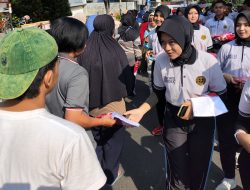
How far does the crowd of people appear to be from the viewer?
1.25 m

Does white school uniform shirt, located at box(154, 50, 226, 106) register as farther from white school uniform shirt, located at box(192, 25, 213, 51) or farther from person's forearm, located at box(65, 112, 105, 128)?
white school uniform shirt, located at box(192, 25, 213, 51)

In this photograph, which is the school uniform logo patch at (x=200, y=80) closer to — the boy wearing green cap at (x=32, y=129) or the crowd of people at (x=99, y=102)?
the crowd of people at (x=99, y=102)

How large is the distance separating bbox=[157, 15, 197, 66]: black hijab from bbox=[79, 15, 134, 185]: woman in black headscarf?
835 millimetres

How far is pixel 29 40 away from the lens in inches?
48.0

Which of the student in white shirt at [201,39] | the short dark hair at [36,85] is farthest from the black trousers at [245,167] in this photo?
the student in white shirt at [201,39]

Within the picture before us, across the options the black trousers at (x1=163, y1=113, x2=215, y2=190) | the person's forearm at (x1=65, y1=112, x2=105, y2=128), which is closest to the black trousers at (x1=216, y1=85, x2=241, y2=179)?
the black trousers at (x1=163, y1=113, x2=215, y2=190)

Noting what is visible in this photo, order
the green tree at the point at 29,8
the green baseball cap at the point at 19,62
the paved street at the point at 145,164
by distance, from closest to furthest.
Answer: the green baseball cap at the point at 19,62 → the paved street at the point at 145,164 → the green tree at the point at 29,8

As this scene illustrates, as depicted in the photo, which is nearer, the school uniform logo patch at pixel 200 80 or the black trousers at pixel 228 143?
the school uniform logo patch at pixel 200 80

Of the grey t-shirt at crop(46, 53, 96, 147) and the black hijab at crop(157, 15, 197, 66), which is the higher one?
the black hijab at crop(157, 15, 197, 66)

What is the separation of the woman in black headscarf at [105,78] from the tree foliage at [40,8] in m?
18.1

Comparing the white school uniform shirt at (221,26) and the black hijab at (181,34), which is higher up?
the black hijab at (181,34)

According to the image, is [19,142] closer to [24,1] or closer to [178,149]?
[178,149]

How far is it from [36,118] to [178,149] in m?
1.58

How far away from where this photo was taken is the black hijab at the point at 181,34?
91.1 inches
